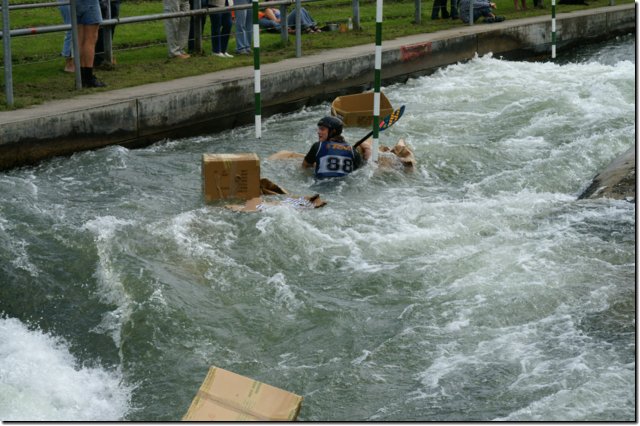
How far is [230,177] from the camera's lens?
9.33 metres

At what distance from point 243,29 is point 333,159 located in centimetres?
551

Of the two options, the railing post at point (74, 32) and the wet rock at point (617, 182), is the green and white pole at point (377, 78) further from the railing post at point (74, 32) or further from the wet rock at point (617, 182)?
the railing post at point (74, 32)

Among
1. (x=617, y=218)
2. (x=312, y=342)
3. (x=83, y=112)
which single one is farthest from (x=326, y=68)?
(x=312, y=342)

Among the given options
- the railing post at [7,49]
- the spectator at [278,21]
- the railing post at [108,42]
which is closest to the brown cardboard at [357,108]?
the railing post at [108,42]

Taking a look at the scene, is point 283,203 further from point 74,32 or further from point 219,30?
point 219,30

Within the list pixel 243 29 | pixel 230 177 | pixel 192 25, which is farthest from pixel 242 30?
pixel 230 177

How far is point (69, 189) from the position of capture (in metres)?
9.80

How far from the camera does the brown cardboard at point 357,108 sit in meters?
12.6

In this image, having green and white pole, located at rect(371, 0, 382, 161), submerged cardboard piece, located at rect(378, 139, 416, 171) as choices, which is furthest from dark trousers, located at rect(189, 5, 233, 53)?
green and white pole, located at rect(371, 0, 382, 161)

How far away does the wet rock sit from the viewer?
31.2 ft

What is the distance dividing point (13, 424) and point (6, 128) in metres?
5.32

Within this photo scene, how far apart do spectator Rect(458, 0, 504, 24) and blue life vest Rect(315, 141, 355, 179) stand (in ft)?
31.3

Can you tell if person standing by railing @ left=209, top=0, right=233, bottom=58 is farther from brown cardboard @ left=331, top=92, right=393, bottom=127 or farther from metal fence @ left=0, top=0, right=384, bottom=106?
brown cardboard @ left=331, top=92, right=393, bottom=127

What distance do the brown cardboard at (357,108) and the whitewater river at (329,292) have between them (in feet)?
4.96
